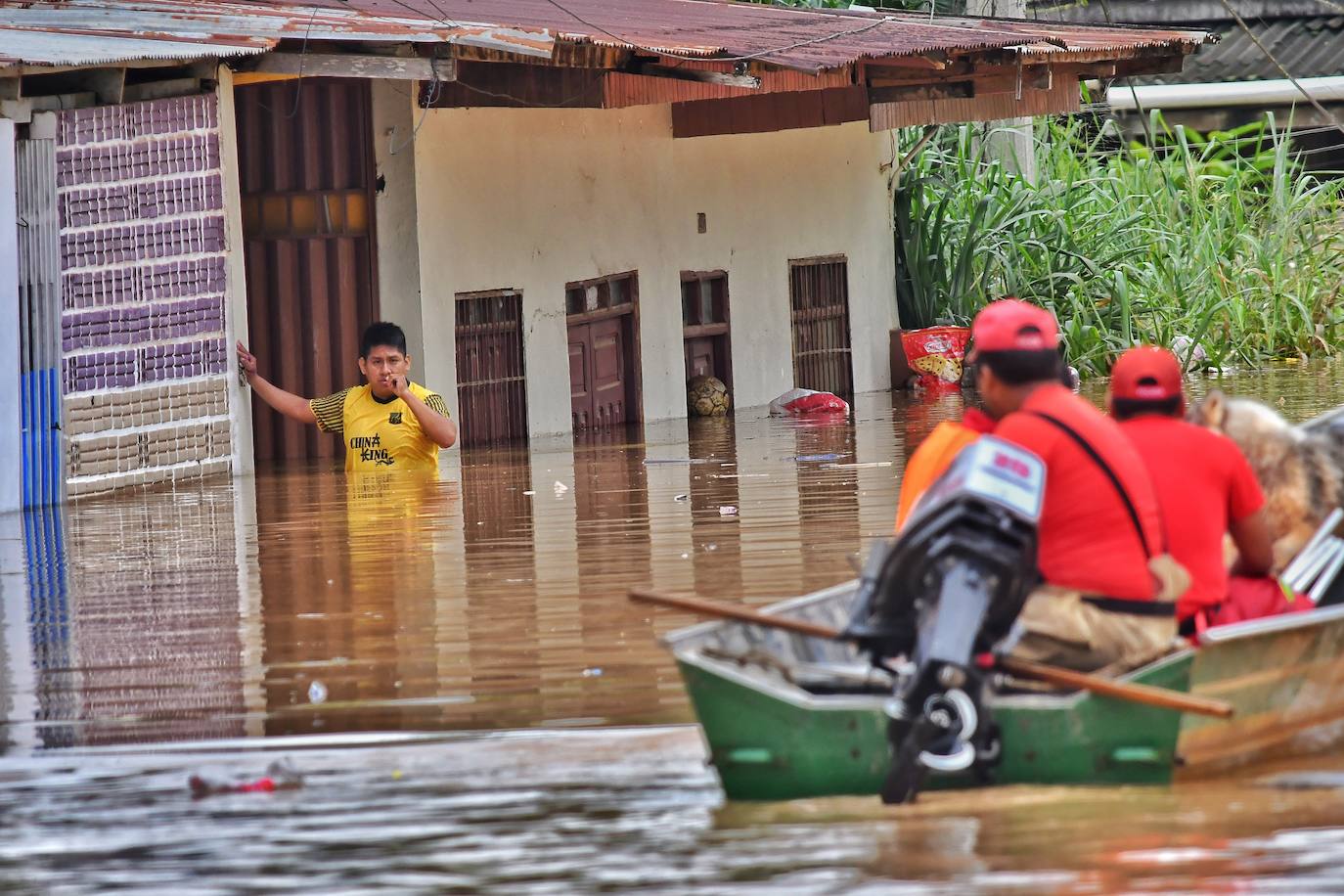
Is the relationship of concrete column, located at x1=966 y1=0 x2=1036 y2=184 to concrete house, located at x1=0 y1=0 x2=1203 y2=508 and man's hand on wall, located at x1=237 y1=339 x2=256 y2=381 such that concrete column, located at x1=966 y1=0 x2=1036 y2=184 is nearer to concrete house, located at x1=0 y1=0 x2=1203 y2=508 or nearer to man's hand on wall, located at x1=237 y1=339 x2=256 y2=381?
concrete house, located at x1=0 y1=0 x2=1203 y2=508

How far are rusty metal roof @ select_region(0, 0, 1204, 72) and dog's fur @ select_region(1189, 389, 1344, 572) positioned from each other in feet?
24.6

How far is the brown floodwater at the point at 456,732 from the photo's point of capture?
571 centimetres

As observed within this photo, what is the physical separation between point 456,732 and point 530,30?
319 inches

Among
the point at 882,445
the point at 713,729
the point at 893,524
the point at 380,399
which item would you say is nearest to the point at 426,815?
the point at 713,729

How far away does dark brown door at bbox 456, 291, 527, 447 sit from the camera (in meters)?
18.6

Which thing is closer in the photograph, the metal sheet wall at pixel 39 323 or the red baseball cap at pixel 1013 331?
the red baseball cap at pixel 1013 331

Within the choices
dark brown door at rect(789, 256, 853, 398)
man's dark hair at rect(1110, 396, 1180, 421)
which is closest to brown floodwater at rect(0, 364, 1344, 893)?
man's dark hair at rect(1110, 396, 1180, 421)

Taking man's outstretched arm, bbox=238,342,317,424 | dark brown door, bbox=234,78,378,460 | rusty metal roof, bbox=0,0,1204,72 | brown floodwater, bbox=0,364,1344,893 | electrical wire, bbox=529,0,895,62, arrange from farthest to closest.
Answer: dark brown door, bbox=234,78,378,460, electrical wire, bbox=529,0,895,62, rusty metal roof, bbox=0,0,1204,72, man's outstretched arm, bbox=238,342,317,424, brown floodwater, bbox=0,364,1344,893

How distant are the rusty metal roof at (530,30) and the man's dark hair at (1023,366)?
302 inches

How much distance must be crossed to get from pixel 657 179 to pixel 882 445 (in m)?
5.03

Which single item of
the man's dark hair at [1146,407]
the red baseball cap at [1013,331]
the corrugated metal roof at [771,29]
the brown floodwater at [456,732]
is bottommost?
the brown floodwater at [456,732]

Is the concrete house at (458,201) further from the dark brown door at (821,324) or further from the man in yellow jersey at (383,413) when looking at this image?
the man in yellow jersey at (383,413)

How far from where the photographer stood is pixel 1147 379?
23.2 feet

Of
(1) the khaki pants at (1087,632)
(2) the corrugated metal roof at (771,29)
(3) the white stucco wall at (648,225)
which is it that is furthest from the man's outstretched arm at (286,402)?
(1) the khaki pants at (1087,632)
